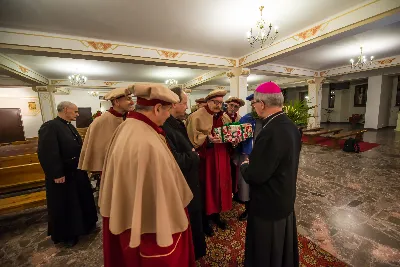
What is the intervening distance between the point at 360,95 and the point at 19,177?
69.9 feet

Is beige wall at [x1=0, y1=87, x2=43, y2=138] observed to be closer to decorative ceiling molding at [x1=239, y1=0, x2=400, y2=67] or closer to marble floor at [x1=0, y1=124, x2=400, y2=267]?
marble floor at [x1=0, y1=124, x2=400, y2=267]

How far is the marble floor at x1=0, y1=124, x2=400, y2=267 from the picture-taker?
94.0 inches

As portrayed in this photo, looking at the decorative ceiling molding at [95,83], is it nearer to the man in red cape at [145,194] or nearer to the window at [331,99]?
the man in red cape at [145,194]

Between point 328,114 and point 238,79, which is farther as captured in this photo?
point 328,114

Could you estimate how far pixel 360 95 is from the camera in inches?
621

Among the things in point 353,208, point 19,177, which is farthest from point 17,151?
point 353,208

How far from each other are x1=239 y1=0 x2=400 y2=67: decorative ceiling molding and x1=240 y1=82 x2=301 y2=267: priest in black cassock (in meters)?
4.45

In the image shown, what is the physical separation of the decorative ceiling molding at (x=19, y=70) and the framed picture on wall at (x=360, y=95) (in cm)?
2209

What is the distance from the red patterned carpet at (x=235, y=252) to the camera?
2205 mm

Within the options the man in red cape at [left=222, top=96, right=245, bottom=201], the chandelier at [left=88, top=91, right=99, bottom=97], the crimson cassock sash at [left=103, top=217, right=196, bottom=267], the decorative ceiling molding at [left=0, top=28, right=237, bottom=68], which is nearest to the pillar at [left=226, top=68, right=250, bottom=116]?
the decorative ceiling molding at [left=0, top=28, right=237, bottom=68]

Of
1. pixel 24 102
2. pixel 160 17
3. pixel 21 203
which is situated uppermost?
pixel 160 17

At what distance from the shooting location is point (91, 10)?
13.3ft

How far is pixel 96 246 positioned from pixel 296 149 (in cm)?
290

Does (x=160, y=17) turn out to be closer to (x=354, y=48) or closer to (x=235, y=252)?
(x=235, y=252)
